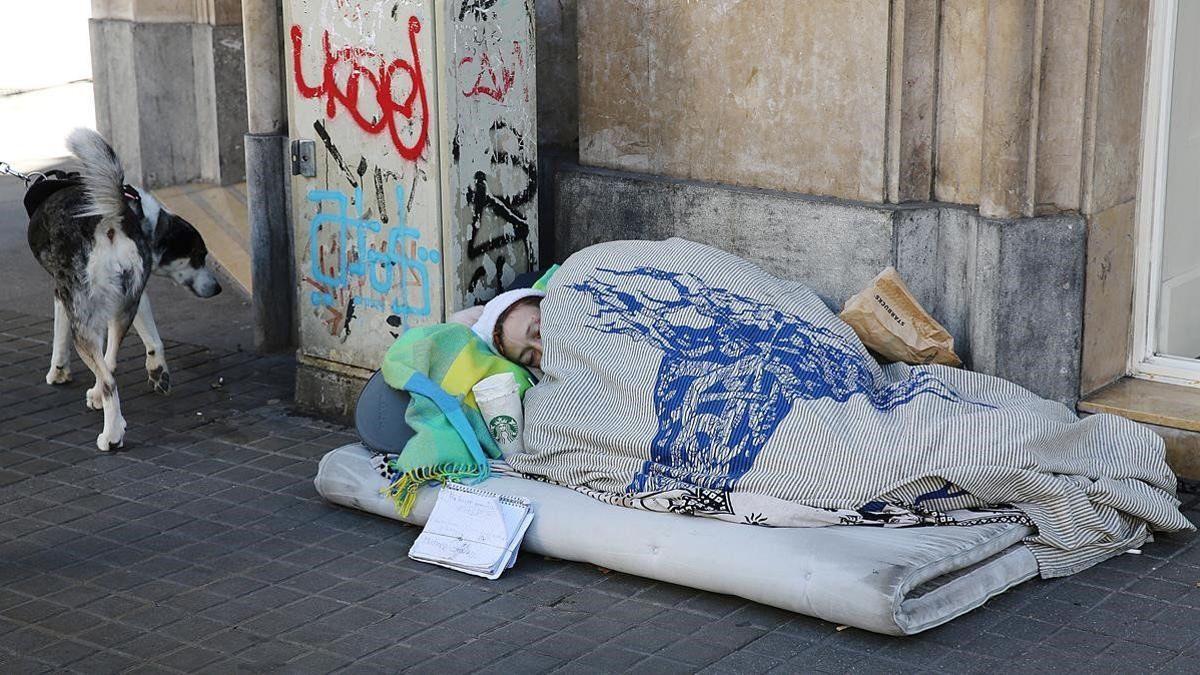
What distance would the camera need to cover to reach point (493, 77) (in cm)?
602

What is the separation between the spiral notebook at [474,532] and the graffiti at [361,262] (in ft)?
4.16

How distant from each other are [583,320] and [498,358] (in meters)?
0.36

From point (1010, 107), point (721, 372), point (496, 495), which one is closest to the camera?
point (496, 495)

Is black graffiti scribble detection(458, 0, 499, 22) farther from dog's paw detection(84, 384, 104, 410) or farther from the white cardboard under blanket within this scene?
dog's paw detection(84, 384, 104, 410)

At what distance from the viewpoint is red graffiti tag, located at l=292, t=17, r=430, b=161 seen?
5910 mm

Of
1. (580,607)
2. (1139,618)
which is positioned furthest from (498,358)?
(1139,618)

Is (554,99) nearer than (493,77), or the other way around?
(493,77)

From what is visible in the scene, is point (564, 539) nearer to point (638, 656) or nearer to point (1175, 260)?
point (638, 656)

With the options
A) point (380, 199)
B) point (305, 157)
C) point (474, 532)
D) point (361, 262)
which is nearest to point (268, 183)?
point (305, 157)

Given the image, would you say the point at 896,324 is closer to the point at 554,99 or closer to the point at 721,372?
the point at 721,372

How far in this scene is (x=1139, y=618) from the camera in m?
4.39

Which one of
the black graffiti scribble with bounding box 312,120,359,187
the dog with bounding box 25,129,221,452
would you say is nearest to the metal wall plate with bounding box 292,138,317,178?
the black graffiti scribble with bounding box 312,120,359,187

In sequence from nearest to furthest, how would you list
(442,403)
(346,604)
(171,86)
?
(346,604) < (442,403) < (171,86)

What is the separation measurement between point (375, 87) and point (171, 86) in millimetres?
4143
